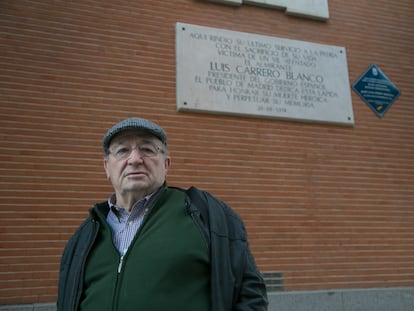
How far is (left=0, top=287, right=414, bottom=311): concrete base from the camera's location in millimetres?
4281

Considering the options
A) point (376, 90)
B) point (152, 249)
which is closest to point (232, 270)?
point (152, 249)

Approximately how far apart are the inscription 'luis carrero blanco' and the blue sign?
11.1 inches

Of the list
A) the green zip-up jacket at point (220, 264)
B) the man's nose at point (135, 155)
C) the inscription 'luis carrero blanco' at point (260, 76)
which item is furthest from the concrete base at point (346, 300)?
the man's nose at point (135, 155)

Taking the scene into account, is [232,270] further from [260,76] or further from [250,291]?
[260,76]

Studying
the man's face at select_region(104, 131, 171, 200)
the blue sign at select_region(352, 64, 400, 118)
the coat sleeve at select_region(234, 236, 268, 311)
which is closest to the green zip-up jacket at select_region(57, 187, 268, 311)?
the coat sleeve at select_region(234, 236, 268, 311)

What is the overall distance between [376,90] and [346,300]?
3.17m

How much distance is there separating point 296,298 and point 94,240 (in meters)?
3.15

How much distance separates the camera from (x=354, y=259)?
4.80m

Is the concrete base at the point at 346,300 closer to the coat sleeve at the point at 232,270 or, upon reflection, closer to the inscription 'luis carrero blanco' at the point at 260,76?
the inscription 'luis carrero blanco' at the point at 260,76

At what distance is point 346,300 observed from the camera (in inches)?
175

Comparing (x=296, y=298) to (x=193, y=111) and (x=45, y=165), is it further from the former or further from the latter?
(x=45, y=165)

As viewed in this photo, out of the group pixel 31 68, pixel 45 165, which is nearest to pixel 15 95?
pixel 31 68

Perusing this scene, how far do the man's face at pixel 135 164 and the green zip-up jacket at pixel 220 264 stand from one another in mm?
228

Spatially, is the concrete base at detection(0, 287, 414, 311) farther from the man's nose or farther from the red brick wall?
the man's nose
